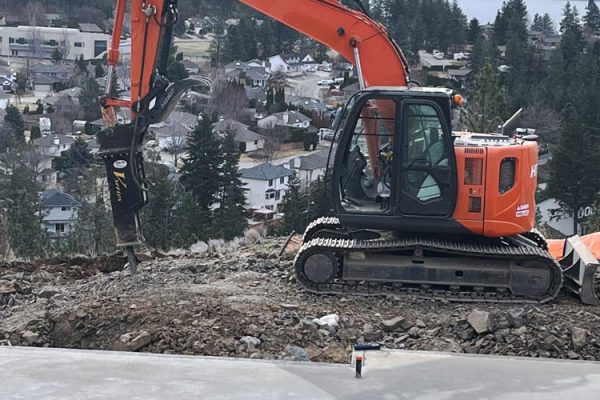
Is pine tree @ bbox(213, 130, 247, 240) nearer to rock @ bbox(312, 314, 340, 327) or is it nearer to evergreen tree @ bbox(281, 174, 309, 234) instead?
evergreen tree @ bbox(281, 174, 309, 234)

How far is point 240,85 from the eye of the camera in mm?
66000

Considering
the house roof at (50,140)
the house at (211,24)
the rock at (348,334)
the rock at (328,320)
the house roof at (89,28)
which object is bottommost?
the house roof at (50,140)

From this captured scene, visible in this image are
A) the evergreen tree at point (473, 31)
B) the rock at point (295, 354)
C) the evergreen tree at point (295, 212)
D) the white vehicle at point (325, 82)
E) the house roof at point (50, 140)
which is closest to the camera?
the rock at point (295, 354)

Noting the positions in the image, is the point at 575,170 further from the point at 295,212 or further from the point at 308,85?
the point at 308,85

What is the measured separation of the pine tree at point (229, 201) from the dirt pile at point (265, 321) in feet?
60.2

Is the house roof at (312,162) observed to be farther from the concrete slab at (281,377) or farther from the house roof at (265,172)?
the concrete slab at (281,377)

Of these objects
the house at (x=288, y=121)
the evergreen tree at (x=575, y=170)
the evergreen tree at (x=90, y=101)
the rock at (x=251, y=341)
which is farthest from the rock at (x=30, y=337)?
the evergreen tree at (x=90, y=101)

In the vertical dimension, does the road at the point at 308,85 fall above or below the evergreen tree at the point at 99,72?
below

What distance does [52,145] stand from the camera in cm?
5234

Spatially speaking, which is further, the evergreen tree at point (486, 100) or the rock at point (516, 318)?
the evergreen tree at point (486, 100)

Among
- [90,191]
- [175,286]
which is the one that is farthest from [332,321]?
[90,191]

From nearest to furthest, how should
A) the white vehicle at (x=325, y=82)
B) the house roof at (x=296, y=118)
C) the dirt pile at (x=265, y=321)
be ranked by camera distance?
the dirt pile at (x=265, y=321), the house roof at (x=296, y=118), the white vehicle at (x=325, y=82)

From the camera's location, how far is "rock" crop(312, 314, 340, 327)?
9.03 metres

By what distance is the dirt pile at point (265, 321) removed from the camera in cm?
851
